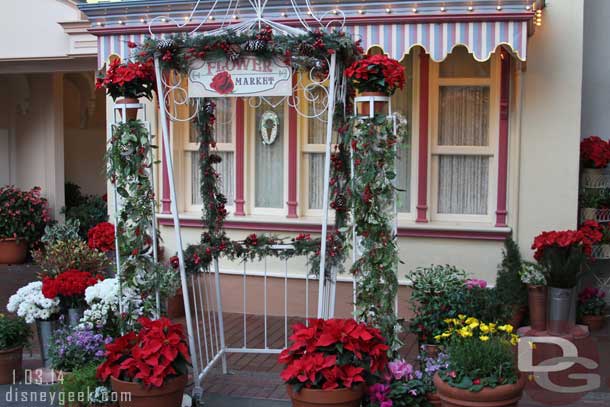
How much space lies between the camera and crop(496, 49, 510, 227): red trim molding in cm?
775

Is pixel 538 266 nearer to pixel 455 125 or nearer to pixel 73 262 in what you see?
pixel 455 125

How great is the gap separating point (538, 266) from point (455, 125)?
5.78ft

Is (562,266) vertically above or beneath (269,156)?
beneath

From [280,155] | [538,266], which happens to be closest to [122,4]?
[280,155]

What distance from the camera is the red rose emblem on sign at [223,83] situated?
5406 mm

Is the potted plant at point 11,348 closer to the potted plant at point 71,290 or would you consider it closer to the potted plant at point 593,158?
the potted plant at point 71,290

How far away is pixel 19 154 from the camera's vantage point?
12.4m

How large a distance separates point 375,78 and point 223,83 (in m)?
1.15

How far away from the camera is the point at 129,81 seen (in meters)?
5.44

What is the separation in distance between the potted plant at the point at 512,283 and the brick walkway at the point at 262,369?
67cm

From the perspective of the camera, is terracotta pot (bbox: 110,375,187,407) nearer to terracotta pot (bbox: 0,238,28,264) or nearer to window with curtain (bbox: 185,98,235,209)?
window with curtain (bbox: 185,98,235,209)

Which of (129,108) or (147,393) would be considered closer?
(147,393)

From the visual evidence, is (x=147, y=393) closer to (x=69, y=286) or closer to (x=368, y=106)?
(x=69, y=286)

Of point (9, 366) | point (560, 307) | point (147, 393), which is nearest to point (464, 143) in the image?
point (560, 307)
